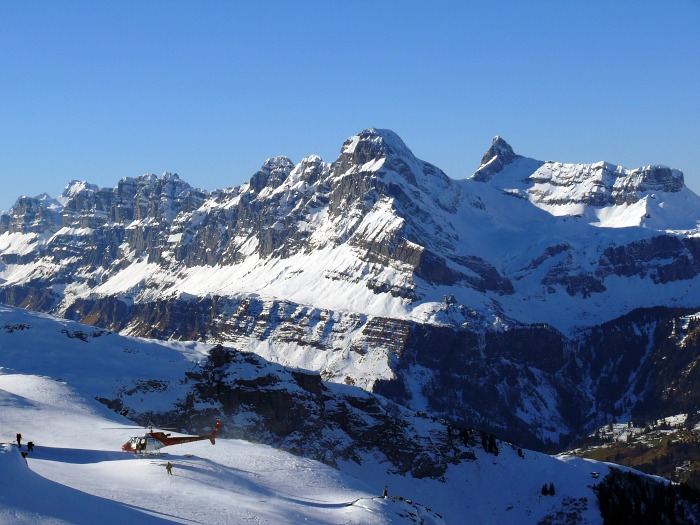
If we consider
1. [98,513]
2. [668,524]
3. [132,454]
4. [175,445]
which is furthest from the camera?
[668,524]

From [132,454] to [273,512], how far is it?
81.9ft

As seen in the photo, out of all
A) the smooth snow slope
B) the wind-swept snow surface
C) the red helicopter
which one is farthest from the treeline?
the red helicopter

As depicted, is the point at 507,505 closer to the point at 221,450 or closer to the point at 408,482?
the point at 408,482

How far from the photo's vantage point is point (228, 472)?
9412 centimetres

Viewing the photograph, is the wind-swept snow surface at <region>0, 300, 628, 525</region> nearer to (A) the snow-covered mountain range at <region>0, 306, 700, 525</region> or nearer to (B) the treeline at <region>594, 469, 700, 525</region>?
(A) the snow-covered mountain range at <region>0, 306, 700, 525</region>

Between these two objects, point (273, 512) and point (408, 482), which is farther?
point (408, 482)

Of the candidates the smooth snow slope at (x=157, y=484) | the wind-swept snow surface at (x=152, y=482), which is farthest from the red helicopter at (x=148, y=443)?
the wind-swept snow surface at (x=152, y=482)

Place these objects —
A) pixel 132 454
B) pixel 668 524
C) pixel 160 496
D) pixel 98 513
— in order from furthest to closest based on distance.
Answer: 1. pixel 668 524
2. pixel 132 454
3. pixel 160 496
4. pixel 98 513

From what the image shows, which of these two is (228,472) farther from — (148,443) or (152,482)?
(152,482)

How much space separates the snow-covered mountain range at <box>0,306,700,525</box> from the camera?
72.7 metres

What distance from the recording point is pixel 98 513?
66.2 m

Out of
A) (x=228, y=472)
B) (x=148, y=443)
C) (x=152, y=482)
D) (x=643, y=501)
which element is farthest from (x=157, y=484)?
(x=643, y=501)

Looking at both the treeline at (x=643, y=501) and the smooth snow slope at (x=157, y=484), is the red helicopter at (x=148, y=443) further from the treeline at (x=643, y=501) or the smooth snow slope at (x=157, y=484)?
the treeline at (x=643, y=501)

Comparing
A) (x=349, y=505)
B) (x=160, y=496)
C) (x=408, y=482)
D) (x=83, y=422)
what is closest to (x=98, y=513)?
(x=160, y=496)
